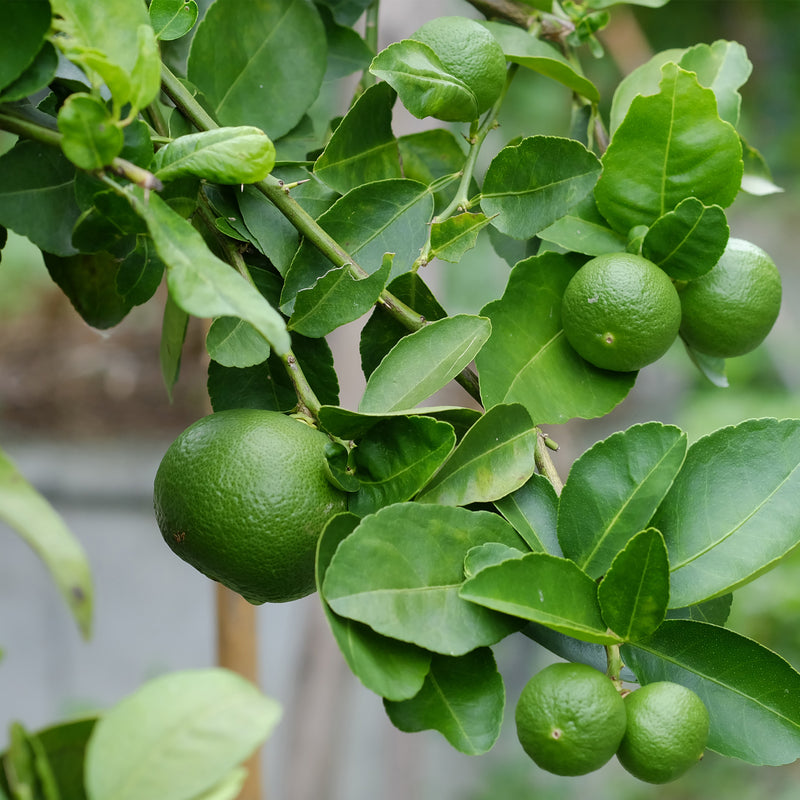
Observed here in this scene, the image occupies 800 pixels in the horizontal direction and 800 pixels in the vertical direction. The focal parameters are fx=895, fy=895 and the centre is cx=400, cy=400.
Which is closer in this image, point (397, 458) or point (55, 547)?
point (55, 547)

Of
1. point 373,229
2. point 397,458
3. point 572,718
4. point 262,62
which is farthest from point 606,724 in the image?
point 262,62

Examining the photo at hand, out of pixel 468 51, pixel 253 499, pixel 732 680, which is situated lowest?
pixel 732 680

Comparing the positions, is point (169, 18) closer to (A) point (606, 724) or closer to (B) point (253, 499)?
(B) point (253, 499)

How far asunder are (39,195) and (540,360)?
0.79 ft

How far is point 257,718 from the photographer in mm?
258

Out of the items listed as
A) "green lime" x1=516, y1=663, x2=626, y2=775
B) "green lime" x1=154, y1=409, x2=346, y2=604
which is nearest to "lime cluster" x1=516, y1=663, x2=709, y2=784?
"green lime" x1=516, y1=663, x2=626, y2=775

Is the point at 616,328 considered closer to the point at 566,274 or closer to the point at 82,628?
the point at 566,274

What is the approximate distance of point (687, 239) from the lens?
17.1 inches

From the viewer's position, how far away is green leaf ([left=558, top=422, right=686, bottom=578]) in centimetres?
38

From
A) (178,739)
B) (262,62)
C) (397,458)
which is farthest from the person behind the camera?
(262,62)

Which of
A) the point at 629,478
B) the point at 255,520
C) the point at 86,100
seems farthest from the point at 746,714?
the point at 86,100

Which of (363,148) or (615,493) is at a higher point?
(363,148)

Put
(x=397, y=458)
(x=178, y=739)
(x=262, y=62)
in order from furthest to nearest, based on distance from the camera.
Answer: (x=262, y=62) → (x=397, y=458) → (x=178, y=739)

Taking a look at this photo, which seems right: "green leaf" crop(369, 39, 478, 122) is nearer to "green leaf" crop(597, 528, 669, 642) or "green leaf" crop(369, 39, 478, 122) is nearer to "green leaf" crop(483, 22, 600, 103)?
"green leaf" crop(483, 22, 600, 103)
